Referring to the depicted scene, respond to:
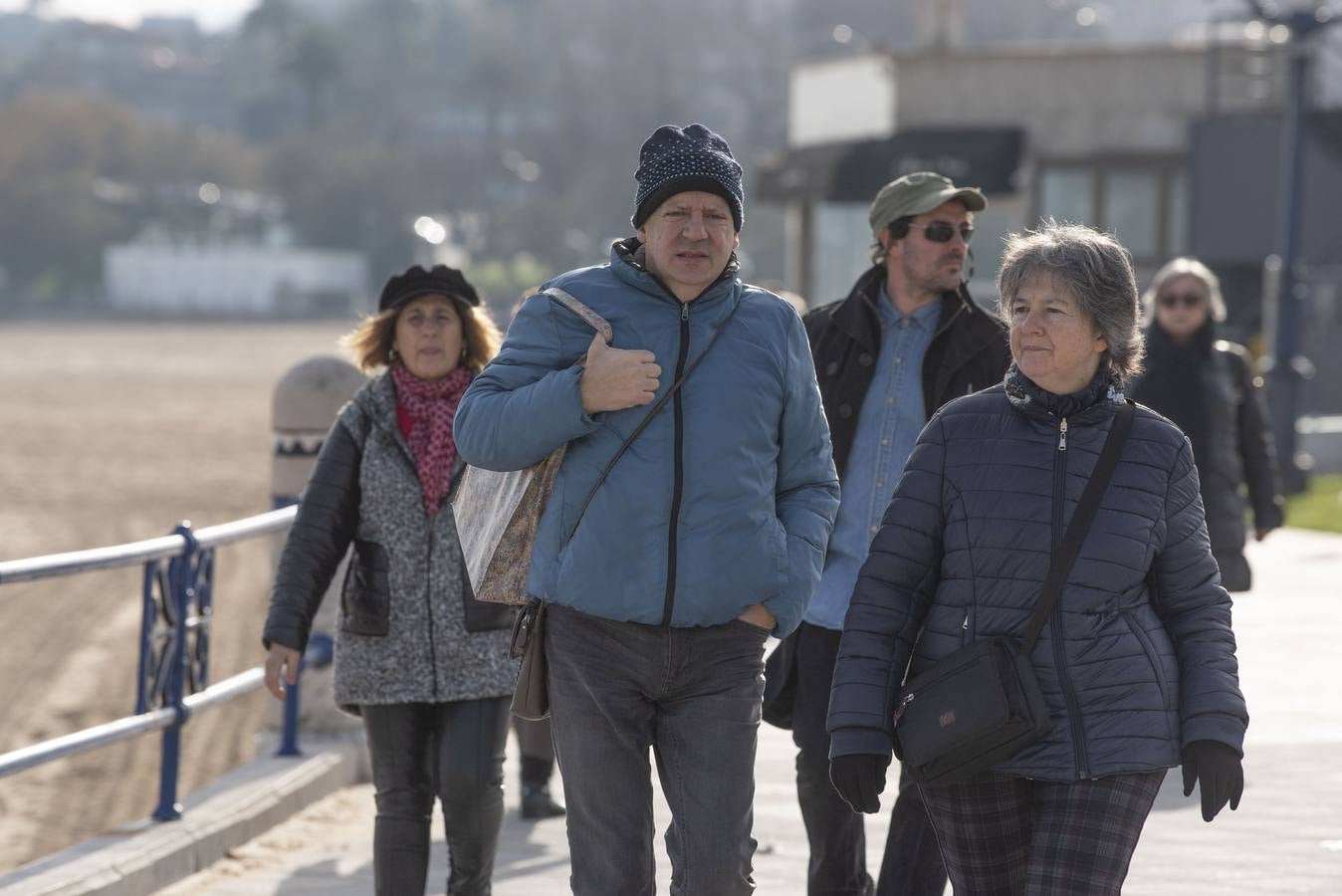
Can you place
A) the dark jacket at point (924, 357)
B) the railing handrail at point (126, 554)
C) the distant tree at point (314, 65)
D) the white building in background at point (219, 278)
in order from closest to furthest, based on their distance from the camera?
the dark jacket at point (924, 357), the railing handrail at point (126, 554), the white building in background at point (219, 278), the distant tree at point (314, 65)

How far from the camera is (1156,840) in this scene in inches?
251

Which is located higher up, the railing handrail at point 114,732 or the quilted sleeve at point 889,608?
the quilted sleeve at point 889,608

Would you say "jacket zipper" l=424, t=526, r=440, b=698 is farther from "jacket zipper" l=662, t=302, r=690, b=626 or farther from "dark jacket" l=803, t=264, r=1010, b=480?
"jacket zipper" l=662, t=302, r=690, b=626

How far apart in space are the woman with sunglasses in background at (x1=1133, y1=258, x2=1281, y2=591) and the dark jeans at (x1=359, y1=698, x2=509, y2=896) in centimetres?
296

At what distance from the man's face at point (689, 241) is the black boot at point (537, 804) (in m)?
3.49

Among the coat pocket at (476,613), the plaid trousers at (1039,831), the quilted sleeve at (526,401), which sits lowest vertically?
the plaid trousers at (1039,831)

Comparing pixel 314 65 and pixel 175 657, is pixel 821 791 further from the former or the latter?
pixel 314 65

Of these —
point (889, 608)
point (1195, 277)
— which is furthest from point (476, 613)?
point (1195, 277)

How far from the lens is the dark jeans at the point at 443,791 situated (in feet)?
16.8

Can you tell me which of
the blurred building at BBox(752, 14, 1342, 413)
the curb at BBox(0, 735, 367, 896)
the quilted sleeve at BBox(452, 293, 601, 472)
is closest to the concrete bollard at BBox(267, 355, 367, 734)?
the curb at BBox(0, 735, 367, 896)

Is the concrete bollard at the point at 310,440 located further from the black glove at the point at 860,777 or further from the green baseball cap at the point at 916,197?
the black glove at the point at 860,777

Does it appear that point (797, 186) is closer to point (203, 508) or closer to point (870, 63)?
point (870, 63)

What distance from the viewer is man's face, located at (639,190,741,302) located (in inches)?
155

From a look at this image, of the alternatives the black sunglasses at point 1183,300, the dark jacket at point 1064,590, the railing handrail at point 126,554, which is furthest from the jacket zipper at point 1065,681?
the black sunglasses at point 1183,300
